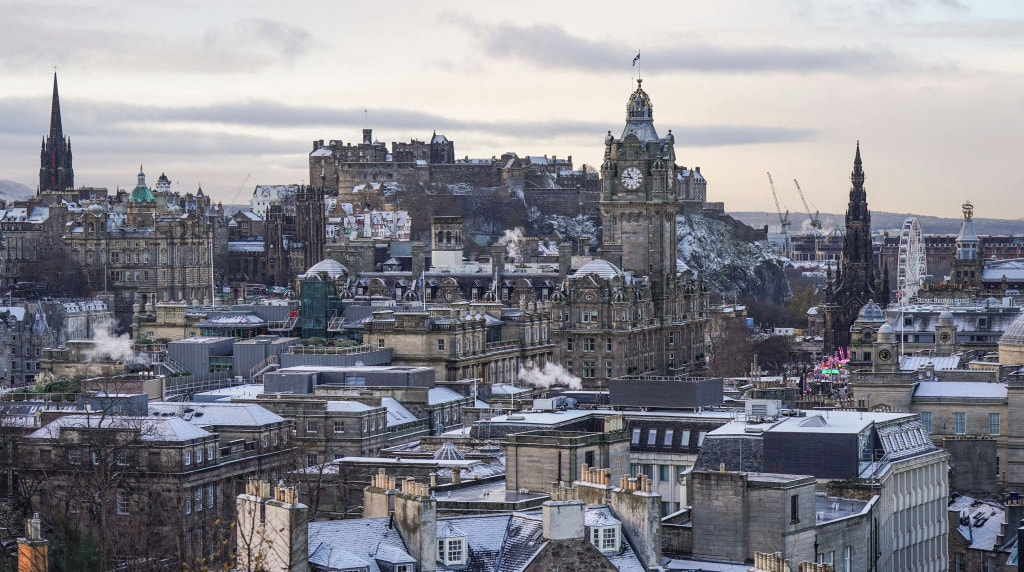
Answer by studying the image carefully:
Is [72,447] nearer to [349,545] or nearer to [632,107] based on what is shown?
[349,545]

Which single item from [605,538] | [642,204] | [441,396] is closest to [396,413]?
[441,396]

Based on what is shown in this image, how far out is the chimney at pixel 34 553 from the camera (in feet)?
153

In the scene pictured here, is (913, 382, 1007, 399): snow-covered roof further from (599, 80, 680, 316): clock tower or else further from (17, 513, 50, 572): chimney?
(17, 513, 50, 572): chimney

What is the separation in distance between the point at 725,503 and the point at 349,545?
11.2 metres

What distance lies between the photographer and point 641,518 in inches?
2035

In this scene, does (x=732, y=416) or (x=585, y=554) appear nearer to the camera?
(x=585, y=554)

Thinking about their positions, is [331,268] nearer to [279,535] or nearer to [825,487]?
[825,487]

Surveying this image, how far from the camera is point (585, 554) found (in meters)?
50.1

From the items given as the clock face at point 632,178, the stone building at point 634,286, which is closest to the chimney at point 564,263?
the stone building at point 634,286

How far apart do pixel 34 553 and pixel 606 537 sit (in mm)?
12830

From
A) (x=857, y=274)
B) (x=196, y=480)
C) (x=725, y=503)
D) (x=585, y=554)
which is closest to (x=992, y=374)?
(x=196, y=480)

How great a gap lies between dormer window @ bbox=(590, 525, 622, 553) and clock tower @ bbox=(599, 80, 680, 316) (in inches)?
4150

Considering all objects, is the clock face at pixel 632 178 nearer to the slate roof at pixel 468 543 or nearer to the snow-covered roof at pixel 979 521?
the snow-covered roof at pixel 979 521

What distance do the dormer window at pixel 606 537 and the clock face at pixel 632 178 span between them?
10610 centimetres
